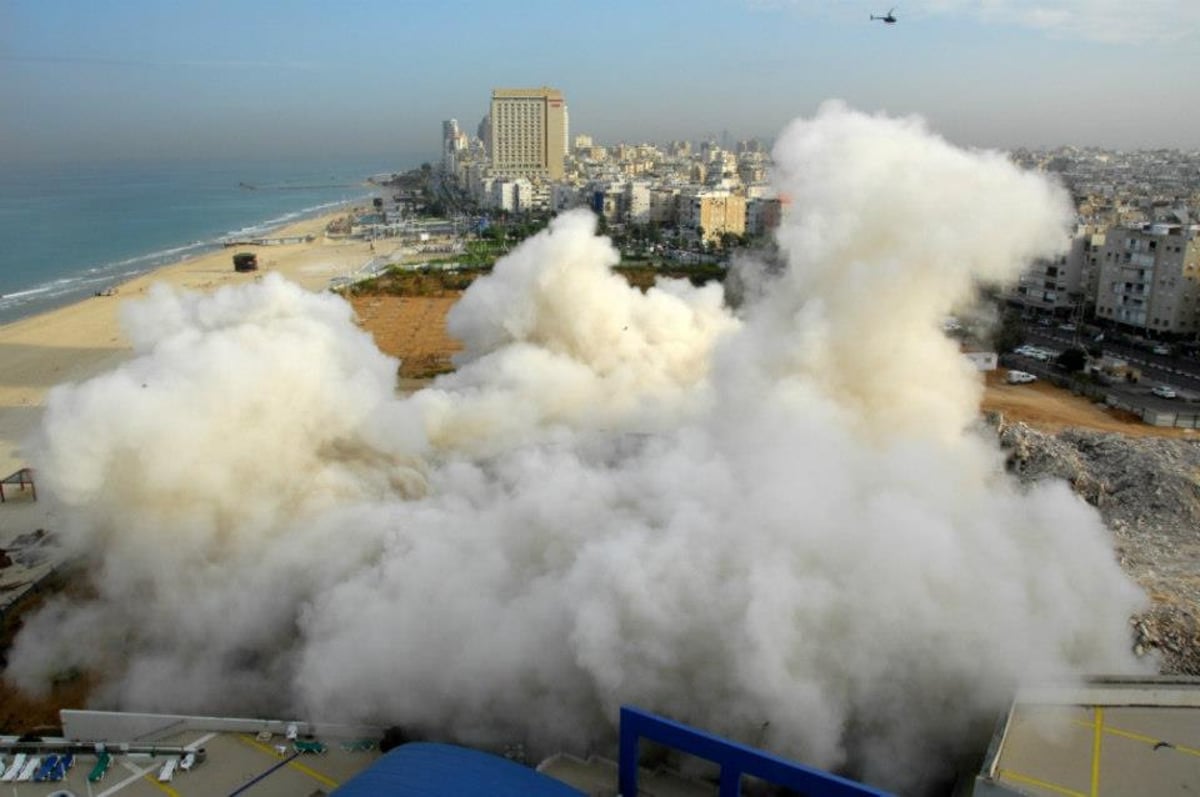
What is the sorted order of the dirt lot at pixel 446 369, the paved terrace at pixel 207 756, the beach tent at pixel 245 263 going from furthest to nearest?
1. the beach tent at pixel 245 263
2. the dirt lot at pixel 446 369
3. the paved terrace at pixel 207 756

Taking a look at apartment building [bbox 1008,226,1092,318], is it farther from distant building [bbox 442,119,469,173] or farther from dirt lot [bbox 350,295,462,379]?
distant building [bbox 442,119,469,173]

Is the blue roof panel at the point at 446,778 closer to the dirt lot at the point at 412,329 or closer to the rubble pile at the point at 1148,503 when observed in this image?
the rubble pile at the point at 1148,503

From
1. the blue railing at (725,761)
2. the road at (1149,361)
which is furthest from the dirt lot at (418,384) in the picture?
the blue railing at (725,761)

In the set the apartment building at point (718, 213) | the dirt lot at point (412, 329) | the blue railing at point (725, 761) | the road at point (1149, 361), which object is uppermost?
the apartment building at point (718, 213)

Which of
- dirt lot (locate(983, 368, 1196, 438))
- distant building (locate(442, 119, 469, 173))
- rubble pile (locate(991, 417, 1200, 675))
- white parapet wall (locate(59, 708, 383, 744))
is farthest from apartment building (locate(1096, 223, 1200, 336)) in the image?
distant building (locate(442, 119, 469, 173))

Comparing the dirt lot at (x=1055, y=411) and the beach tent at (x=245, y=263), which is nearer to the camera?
the dirt lot at (x=1055, y=411)

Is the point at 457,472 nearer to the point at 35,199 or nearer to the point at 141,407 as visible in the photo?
the point at 141,407

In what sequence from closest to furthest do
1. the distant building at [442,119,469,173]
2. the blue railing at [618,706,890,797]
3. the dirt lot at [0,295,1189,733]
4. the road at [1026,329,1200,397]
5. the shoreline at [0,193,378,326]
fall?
1. the blue railing at [618,706,890,797]
2. the dirt lot at [0,295,1189,733]
3. the road at [1026,329,1200,397]
4. the shoreline at [0,193,378,326]
5. the distant building at [442,119,469,173]
